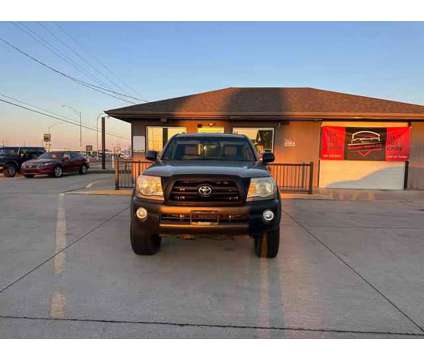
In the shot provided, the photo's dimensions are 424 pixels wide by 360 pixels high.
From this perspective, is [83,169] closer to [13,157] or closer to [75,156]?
[75,156]

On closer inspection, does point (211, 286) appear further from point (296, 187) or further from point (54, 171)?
point (54, 171)

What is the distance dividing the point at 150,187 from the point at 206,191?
0.72 m

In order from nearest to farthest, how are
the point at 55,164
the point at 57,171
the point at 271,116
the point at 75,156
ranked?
the point at 271,116
the point at 55,164
the point at 57,171
the point at 75,156

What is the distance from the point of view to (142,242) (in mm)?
4102

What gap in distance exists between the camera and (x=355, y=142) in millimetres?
11852

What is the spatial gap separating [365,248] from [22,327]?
4.70 m

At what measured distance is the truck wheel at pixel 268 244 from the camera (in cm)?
403

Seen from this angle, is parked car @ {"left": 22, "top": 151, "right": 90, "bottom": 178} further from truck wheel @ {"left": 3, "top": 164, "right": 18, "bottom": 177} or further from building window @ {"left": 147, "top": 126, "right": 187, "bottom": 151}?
building window @ {"left": 147, "top": 126, "right": 187, "bottom": 151}

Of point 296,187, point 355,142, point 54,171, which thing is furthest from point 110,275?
point 54,171

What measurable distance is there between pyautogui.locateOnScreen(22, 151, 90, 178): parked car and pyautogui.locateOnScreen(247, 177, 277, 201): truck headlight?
49.9ft

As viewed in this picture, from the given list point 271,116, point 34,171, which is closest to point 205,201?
point 271,116

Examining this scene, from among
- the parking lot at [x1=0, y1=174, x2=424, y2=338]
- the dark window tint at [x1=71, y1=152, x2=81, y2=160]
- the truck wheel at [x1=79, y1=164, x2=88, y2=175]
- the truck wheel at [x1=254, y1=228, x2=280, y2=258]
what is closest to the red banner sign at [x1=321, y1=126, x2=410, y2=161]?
the parking lot at [x1=0, y1=174, x2=424, y2=338]

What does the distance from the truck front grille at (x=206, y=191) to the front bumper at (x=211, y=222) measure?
11 centimetres

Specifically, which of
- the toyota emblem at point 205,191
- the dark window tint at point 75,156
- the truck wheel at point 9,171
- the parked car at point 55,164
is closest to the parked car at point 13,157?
the truck wheel at point 9,171
